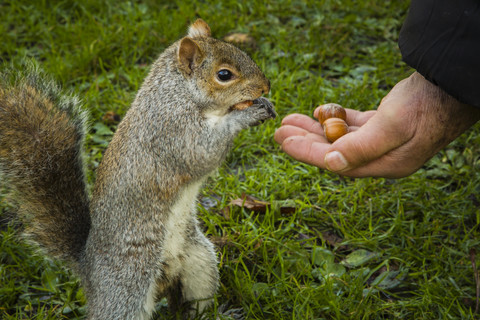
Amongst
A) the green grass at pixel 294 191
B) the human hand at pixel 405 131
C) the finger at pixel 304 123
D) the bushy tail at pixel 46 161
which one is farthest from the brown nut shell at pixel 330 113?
the bushy tail at pixel 46 161

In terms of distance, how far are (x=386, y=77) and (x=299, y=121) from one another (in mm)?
1003

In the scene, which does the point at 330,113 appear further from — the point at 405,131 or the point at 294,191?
the point at 294,191

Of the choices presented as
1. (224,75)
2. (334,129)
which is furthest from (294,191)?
(224,75)

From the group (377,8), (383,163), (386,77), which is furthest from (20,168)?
(377,8)

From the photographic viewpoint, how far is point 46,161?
152 centimetres

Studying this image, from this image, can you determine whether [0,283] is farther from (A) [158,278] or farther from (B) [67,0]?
(B) [67,0]

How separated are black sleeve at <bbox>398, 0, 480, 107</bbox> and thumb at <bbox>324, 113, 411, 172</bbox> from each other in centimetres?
17

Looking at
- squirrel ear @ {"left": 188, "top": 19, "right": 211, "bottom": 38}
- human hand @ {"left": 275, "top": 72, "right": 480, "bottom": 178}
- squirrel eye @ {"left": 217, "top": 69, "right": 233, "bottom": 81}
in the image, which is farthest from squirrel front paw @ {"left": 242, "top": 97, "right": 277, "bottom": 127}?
squirrel ear @ {"left": 188, "top": 19, "right": 211, "bottom": 38}

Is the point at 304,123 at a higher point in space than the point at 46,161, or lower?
lower

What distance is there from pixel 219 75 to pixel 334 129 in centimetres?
38

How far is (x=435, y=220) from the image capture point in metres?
1.89

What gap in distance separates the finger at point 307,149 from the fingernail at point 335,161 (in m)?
0.09

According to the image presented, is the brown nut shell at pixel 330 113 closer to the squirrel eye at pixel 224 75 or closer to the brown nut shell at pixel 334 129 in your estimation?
the brown nut shell at pixel 334 129

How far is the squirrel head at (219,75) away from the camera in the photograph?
1586 millimetres
